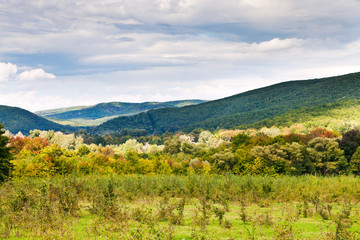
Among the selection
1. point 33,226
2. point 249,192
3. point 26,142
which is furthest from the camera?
point 26,142

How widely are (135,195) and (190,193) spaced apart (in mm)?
3653

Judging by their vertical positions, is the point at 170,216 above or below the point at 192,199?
above

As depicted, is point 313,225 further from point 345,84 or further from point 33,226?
point 345,84

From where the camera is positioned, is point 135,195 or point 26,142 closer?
point 135,195

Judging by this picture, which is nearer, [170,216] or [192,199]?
[170,216]

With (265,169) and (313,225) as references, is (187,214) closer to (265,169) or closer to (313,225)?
(313,225)

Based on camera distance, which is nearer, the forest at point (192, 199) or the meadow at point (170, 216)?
the meadow at point (170, 216)

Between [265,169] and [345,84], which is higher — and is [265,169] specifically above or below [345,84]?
below

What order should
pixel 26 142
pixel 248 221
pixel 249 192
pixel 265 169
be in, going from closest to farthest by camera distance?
pixel 248 221
pixel 249 192
pixel 265 169
pixel 26 142

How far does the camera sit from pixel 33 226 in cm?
1026

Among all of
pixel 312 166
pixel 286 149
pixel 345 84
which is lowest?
pixel 312 166

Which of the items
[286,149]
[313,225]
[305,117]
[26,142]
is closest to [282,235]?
[313,225]

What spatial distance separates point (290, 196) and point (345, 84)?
157444 mm

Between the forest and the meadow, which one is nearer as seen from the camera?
the meadow
